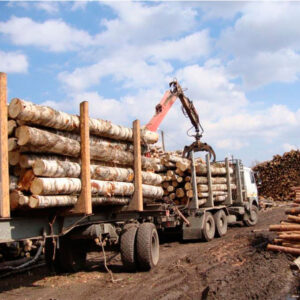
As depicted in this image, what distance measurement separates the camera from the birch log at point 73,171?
22.3 ft

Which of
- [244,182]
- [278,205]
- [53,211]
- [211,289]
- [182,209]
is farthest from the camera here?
[278,205]

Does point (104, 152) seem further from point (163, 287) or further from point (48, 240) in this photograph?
point (163, 287)

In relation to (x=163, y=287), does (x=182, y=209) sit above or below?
above

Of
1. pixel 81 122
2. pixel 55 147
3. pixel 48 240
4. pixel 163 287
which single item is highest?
pixel 81 122

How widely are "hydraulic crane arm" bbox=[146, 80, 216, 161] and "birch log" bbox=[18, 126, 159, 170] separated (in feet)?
25.3

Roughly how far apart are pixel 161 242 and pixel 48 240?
6738 millimetres

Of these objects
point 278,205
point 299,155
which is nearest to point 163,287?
point 278,205

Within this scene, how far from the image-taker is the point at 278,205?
27469 millimetres

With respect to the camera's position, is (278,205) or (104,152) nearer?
(104,152)

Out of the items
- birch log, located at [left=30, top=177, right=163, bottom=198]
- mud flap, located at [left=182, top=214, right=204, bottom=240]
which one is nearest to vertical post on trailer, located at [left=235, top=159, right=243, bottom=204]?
mud flap, located at [left=182, top=214, right=204, bottom=240]

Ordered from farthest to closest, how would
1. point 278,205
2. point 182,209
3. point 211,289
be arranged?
point 278,205 < point 182,209 < point 211,289

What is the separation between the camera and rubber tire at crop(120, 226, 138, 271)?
8.82m

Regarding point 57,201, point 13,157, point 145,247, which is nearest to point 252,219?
point 145,247

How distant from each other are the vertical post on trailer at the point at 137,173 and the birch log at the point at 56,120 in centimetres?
21
